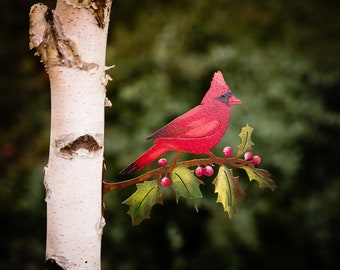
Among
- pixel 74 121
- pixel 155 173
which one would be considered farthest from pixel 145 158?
pixel 74 121

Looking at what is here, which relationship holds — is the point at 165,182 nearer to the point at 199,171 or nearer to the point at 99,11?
the point at 199,171

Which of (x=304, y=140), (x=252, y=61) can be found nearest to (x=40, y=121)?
(x=252, y=61)

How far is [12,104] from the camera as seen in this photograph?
8.02ft

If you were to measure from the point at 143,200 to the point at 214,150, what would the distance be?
1215mm

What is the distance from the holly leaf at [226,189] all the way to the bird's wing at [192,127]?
3.3 inches

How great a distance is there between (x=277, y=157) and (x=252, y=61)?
539 mm

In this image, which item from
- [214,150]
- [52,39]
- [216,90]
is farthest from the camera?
[214,150]

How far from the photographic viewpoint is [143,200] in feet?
2.93

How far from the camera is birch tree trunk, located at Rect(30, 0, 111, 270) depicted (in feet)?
2.68

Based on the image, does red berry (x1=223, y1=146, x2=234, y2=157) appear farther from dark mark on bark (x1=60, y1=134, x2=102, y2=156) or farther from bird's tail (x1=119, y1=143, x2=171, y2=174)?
dark mark on bark (x1=60, y1=134, x2=102, y2=156)

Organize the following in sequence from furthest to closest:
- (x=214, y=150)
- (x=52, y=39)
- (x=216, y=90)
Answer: (x=214, y=150), (x=216, y=90), (x=52, y=39)

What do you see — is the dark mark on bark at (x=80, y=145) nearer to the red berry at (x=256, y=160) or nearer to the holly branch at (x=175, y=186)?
the holly branch at (x=175, y=186)

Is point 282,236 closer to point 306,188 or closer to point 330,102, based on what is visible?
point 306,188

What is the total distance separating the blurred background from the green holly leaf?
46.0 inches
